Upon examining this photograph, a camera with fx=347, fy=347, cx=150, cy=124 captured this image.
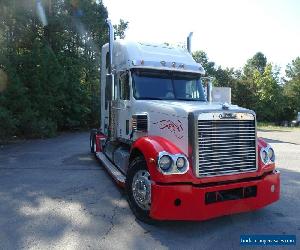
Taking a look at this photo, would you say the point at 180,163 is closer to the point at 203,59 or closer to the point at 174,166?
the point at 174,166

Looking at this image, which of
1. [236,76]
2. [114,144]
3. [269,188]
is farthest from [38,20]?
[236,76]

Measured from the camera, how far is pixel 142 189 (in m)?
5.63

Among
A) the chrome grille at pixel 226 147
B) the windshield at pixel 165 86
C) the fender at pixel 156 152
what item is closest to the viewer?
the fender at pixel 156 152

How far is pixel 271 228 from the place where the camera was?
535 cm

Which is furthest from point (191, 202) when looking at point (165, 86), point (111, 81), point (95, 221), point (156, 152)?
point (111, 81)

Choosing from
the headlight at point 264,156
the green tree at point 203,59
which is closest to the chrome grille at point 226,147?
the headlight at point 264,156

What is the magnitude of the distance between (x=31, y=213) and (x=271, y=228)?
12.9 ft

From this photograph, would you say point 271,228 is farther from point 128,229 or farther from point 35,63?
point 35,63

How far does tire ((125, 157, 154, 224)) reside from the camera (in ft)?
18.0

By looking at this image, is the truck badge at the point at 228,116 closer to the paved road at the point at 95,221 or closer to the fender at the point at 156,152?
the fender at the point at 156,152

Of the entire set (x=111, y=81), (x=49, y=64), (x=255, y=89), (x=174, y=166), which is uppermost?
(x=255, y=89)

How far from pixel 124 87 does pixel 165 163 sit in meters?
3.12

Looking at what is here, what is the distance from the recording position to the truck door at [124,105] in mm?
7652

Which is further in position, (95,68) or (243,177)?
(95,68)
